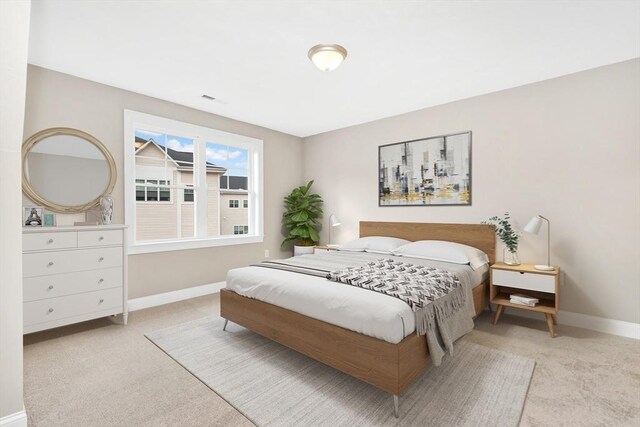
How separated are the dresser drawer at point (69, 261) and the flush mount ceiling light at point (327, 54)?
262 cm

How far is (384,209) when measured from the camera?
14.4 ft

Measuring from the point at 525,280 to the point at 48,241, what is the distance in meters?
4.36

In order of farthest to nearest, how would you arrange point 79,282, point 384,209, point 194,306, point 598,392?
point 384,209 → point 194,306 → point 79,282 → point 598,392

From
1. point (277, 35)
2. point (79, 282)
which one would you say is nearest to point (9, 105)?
point (277, 35)

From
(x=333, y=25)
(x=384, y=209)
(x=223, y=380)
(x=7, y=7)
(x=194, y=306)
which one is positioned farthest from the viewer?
(x=384, y=209)

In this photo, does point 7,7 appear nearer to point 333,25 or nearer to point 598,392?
point 333,25

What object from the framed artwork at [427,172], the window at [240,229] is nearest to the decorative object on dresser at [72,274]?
the window at [240,229]

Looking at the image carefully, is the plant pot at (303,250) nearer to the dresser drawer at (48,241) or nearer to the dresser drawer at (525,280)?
the dresser drawer at (525,280)

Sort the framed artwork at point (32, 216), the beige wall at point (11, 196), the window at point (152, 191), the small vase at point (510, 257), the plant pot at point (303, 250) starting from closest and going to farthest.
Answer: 1. the beige wall at point (11, 196)
2. the framed artwork at point (32, 216)
3. the small vase at point (510, 257)
4. the window at point (152, 191)
5. the plant pot at point (303, 250)

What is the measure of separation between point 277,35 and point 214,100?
168 centimetres

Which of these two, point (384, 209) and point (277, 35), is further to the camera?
point (384, 209)

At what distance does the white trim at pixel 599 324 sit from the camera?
271 cm

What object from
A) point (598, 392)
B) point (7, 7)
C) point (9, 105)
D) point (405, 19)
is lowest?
point (598, 392)

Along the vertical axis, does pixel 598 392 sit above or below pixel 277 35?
below
